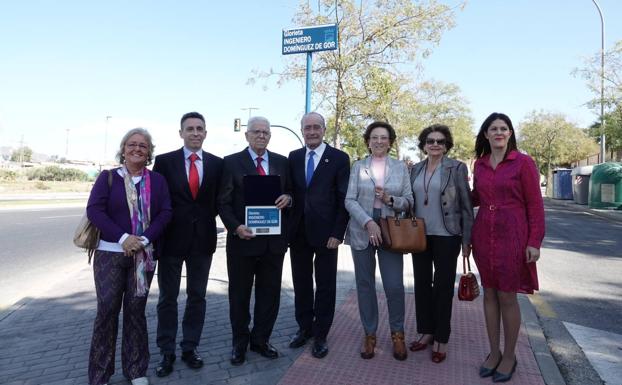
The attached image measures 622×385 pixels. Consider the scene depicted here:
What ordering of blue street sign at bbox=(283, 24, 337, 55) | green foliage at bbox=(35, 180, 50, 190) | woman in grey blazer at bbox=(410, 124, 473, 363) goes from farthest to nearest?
green foliage at bbox=(35, 180, 50, 190) → blue street sign at bbox=(283, 24, 337, 55) → woman in grey blazer at bbox=(410, 124, 473, 363)

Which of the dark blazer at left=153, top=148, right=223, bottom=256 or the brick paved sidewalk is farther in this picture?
the dark blazer at left=153, top=148, right=223, bottom=256

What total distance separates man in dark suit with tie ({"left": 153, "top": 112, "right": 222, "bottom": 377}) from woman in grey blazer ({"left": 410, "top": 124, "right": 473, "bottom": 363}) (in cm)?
181

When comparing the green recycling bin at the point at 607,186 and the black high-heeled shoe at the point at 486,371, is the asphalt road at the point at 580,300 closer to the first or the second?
the black high-heeled shoe at the point at 486,371

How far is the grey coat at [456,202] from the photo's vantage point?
363cm

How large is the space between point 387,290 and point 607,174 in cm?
2261

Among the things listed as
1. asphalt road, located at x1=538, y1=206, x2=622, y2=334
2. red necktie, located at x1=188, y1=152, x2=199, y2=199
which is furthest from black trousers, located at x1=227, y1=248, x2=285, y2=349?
asphalt road, located at x1=538, y1=206, x2=622, y2=334

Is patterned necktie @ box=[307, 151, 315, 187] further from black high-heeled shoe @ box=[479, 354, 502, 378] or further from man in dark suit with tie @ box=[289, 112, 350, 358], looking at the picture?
black high-heeled shoe @ box=[479, 354, 502, 378]

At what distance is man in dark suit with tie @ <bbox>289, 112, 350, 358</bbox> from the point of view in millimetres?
3803

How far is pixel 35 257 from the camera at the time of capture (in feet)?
29.0

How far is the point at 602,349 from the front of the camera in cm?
410

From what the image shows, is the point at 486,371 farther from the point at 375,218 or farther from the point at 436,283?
the point at 375,218

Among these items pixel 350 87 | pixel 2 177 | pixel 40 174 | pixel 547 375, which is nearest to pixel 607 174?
pixel 350 87

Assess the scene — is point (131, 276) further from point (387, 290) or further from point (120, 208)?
point (387, 290)

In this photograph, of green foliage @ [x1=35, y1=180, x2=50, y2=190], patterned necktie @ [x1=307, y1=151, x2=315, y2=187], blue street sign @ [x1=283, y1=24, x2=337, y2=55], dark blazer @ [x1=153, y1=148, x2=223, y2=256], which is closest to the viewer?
dark blazer @ [x1=153, y1=148, x2=223, y2=256]
